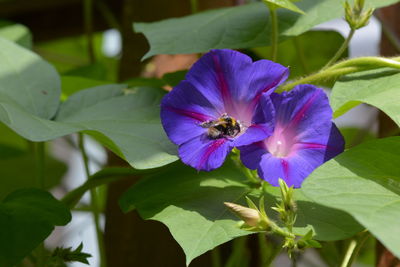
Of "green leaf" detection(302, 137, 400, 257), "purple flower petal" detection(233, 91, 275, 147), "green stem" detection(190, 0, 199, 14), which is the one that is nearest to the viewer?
"green leaf" detection(302, 137, 400, 257)

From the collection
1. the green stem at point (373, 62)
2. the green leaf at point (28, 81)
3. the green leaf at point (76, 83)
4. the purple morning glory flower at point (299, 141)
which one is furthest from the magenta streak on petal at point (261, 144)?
the green leaf at point (76, 83)

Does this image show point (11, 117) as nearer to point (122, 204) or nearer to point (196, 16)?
point (122, 204)

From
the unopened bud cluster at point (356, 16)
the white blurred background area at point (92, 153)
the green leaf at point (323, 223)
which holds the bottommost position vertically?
the white blurred background area at point (92, 153)

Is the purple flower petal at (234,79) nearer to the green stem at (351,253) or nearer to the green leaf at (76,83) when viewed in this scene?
the green stem at (351,253)

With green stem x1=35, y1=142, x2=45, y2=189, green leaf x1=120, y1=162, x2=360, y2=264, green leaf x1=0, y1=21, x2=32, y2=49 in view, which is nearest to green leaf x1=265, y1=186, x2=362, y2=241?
green leaf x1=120, y1=162, x2=360, y2=264

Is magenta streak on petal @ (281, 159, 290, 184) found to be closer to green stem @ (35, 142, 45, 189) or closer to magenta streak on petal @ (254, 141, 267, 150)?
magenta streak on petal @ (254, 141, 267, 150)

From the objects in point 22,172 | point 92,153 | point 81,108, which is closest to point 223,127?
point 81,108
